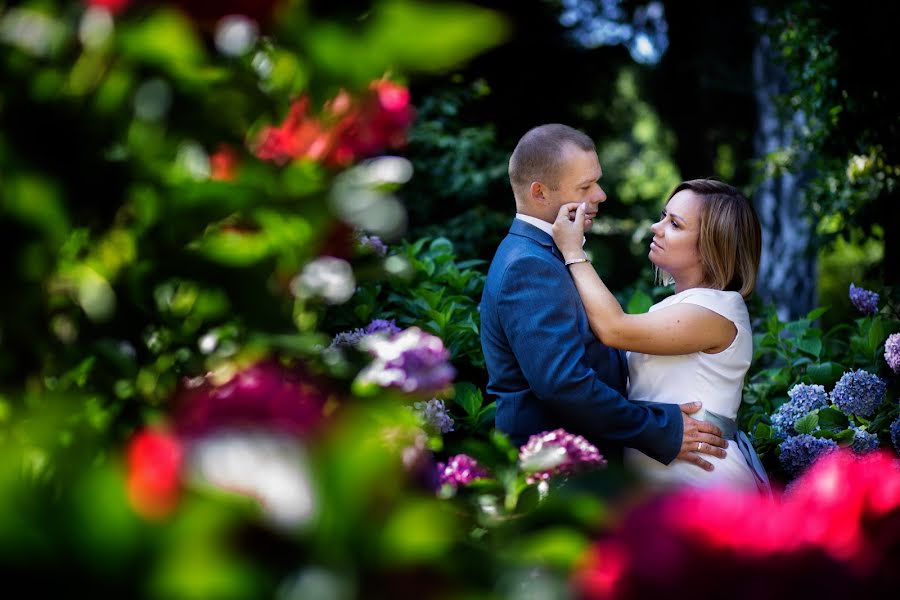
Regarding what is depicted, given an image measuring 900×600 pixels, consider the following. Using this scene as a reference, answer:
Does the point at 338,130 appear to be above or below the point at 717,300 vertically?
above

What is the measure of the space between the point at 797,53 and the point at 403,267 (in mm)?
4855

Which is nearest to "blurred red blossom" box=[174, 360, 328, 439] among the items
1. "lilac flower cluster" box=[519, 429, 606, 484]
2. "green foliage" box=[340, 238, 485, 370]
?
"lilac flower cluster" box=[519, 429, 606, 484]

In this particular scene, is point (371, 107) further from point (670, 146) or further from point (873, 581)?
point (670, 146)

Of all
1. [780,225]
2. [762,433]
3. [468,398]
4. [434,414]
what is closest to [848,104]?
[762,433]

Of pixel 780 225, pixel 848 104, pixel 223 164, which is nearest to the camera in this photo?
pixel 223 164

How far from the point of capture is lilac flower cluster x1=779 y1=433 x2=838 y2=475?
10.3ft

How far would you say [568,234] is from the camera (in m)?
2.97

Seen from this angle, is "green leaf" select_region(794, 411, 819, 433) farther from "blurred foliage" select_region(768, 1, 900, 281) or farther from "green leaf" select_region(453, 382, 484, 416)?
"blurred foliage" select_region(768, 1, 900, 281)

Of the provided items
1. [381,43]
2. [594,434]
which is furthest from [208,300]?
[594,434]

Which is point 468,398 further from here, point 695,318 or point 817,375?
point 817,375

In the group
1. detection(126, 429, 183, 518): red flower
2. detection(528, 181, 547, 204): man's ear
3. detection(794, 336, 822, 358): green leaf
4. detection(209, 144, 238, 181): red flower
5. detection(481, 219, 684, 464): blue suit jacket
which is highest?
detection(209, 144, 238, 181): red flower

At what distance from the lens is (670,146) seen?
642 inches

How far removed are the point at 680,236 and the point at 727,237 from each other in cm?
15

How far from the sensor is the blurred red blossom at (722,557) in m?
0.69
